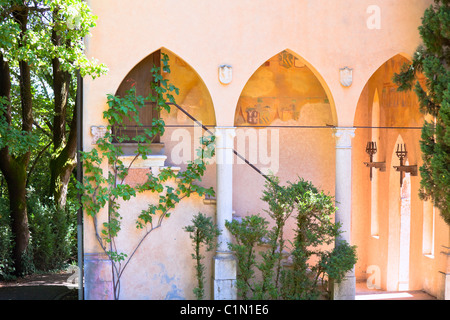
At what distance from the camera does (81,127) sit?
370 inches

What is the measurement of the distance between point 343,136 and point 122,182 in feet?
12.1

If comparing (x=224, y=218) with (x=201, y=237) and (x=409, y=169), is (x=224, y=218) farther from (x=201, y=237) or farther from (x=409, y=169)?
(x=409, y=169)

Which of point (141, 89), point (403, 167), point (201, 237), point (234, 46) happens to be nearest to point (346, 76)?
point (234, 46)

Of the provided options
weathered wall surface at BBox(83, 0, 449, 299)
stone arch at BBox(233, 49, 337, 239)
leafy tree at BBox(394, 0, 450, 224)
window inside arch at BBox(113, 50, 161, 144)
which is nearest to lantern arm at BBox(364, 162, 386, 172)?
stone arch at BBox(233, 49, 337, 239)

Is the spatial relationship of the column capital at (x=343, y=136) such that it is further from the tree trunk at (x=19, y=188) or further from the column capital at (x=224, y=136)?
the tree trunk at (x=19, y=188)

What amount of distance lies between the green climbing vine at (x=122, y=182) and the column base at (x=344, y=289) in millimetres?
2509

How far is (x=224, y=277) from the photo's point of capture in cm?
970

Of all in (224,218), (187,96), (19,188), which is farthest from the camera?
(19,188)

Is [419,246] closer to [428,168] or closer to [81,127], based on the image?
[428,168]

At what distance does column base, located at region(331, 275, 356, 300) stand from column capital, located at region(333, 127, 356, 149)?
213 centimetres

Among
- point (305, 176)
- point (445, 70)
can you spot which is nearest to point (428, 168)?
point (445, 70)
